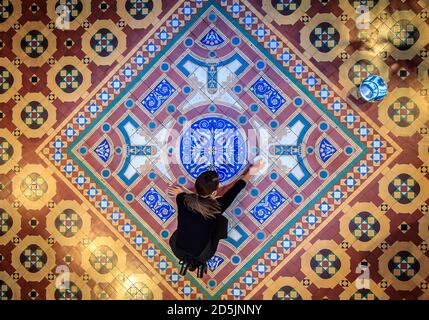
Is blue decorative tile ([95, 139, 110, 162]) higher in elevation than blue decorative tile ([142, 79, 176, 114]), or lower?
lower

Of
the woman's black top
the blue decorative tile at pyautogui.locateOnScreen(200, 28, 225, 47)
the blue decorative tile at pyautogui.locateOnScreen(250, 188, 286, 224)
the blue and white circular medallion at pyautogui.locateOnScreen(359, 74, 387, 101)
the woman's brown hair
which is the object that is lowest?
the woman's black top

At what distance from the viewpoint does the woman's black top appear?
3506 mm

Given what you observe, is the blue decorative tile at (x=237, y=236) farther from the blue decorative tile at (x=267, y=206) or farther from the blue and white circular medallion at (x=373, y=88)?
the blue and white circular medallion at (x=373, y=88)

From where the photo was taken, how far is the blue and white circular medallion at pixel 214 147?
13.5 feet

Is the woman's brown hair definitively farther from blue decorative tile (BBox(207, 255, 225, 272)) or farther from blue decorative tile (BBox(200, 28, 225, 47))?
blue decorative tile (BBox(200, 28, 225, 47))

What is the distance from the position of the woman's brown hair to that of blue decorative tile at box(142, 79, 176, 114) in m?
1.14

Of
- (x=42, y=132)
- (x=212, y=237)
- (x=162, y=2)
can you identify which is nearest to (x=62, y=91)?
(x=42, y=132)

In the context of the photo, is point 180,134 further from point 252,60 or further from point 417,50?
point 417,50

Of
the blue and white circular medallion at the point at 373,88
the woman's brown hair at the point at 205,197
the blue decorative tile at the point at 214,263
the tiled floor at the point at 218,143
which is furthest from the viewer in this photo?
the blue decorative tile at the point at 214,263

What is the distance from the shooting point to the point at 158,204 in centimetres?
416

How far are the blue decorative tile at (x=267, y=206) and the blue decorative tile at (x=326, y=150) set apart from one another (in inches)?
23.6

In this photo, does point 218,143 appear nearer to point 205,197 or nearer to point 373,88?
point 205,197

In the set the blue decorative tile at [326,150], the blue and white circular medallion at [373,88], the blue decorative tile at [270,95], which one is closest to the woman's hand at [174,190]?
the blue decorative tile at [270,95]

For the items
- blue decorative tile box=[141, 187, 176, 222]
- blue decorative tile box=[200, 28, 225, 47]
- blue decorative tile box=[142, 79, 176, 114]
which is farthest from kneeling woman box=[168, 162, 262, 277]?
blue decorative tile box=[200, 28, 225, 47]
